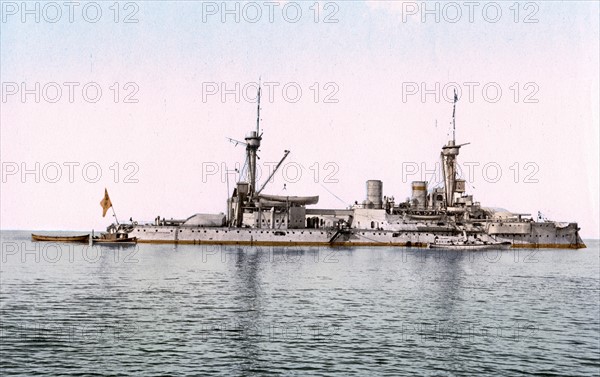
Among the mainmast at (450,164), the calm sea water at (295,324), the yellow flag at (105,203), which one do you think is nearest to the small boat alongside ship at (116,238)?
the yellow flag at (105,203)

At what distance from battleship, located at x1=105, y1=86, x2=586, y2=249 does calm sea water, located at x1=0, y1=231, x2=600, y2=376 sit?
48.4 metres

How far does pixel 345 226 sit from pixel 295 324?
257ft

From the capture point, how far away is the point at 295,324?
98.7ft

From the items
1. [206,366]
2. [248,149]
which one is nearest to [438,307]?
[206,366]

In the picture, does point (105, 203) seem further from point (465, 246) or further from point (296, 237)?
point (465, 246)

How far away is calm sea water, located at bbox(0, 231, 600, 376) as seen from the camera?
2278 centimetres

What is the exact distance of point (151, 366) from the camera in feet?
72.3

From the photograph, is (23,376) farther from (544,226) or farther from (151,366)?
(544,226)

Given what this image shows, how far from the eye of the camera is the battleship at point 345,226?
104m

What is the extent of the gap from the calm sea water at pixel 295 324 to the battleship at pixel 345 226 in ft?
159

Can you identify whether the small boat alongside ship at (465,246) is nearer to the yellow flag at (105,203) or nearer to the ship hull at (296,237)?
the ship hull at (296,237)

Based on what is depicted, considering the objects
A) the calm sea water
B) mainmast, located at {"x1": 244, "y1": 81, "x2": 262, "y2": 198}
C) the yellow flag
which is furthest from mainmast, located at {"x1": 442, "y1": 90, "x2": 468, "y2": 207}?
the calm sea water

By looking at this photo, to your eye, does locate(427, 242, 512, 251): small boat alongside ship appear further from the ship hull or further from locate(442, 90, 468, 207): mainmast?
locate(442, 90, 468, 207): mainmast

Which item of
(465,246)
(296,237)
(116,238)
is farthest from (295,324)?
(116,238)
